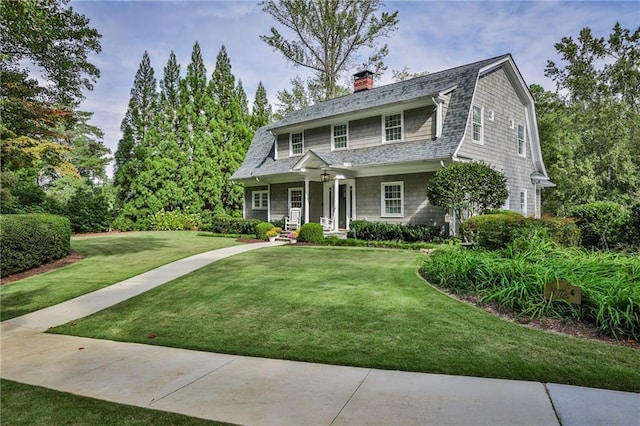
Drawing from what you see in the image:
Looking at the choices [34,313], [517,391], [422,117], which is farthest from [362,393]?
[422,117]

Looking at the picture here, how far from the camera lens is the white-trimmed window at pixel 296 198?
18.9 m

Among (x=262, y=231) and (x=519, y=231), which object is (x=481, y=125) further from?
(x=262, y=231)

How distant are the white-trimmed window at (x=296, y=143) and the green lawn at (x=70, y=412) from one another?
16563 mm

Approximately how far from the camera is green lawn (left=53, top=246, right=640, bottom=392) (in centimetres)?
365

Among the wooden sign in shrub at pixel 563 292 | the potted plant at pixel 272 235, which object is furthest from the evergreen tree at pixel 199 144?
the wooden sign in shrub at pixel 563 292

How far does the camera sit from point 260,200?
70.1 ft

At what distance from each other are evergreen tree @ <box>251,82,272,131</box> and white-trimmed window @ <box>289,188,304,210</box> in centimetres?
1154

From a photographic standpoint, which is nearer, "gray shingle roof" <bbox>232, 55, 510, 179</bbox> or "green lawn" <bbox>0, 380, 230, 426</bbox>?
"green lawn" <bbox>0, 380, 230, 426</bbox>

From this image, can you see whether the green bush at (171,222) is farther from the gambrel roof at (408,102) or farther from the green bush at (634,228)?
the green bush at (634,228)

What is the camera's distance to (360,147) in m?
16.6

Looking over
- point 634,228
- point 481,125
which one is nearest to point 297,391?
point 634,228

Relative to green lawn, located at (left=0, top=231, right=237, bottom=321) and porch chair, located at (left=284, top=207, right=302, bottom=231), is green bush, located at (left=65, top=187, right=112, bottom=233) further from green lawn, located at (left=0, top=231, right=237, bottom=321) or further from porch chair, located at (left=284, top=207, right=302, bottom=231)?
porch chair, located at (left=284, top=207, right=302, bottom=231)

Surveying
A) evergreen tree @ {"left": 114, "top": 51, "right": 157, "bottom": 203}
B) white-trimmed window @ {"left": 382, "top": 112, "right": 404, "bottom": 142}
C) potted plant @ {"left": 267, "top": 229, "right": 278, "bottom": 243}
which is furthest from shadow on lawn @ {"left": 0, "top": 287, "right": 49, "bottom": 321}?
evergreen tree @ {"left": 114, "top": 51, "right": 157, "bottom": 203}

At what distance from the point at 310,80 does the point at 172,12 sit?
64.2 ft
